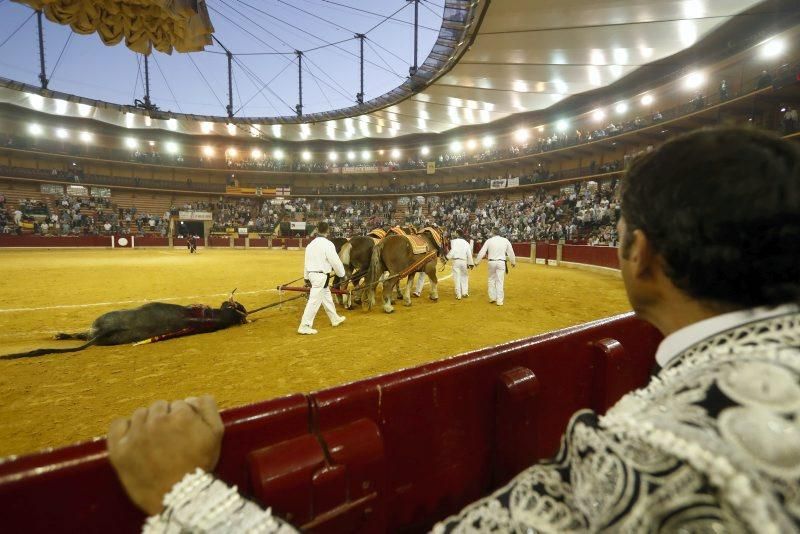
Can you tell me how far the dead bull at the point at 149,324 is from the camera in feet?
15.4

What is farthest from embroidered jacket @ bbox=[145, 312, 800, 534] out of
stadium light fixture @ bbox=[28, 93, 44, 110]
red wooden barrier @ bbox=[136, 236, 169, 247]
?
stadium light fixture @ bbox=[28, 93, 44, 110]

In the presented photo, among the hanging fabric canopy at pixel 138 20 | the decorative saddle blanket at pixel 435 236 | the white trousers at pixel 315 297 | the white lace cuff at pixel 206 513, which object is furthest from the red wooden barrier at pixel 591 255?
the white lace cuff at pixel 206 513

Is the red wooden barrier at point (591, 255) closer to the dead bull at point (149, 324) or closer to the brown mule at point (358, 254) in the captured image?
the brown mule at point (358, 254)

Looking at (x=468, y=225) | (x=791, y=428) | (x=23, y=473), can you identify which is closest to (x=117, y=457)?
(x=23, y=473)

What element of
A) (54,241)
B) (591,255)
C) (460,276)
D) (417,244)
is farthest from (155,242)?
(591,255)

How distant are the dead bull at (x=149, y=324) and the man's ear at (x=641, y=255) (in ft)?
18.9

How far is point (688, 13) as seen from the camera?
14.0 meters

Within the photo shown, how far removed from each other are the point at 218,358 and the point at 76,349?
5.80 ft

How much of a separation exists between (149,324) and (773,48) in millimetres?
28218

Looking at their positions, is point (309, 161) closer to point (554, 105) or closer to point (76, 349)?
point (554, 105)

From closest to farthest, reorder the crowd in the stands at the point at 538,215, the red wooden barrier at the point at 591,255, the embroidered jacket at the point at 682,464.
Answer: the embroidered jacket at the point at 682,464
the red wooden barrier at the point at 591,255
the crowd in the stands at the point at 538,215

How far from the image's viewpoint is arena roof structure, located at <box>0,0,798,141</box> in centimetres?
1380

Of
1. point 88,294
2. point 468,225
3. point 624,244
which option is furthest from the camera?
point 468,225

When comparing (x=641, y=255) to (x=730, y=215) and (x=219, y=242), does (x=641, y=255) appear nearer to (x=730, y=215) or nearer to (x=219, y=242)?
(x=730, y=215)
